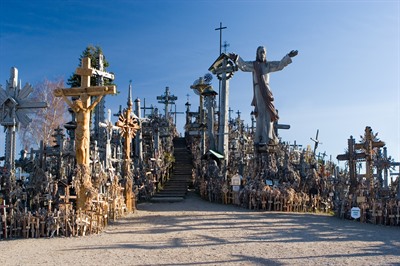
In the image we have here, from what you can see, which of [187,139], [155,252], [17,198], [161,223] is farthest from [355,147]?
→ [187,139]

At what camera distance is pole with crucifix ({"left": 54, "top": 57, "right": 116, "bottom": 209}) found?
12469 mm

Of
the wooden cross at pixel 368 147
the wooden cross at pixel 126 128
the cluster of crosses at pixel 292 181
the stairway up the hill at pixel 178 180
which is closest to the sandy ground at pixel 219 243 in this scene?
the cluster of crosses at pixel 292 181

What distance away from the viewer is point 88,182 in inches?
499

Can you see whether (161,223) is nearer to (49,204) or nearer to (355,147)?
(49,204)

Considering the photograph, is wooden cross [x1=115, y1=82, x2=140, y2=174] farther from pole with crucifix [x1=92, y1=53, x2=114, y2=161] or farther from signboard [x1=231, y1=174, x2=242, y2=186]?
signboard [x1=231, y1=174, x2=242, y2=186]

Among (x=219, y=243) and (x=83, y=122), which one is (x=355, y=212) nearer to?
(x=219, y=243)

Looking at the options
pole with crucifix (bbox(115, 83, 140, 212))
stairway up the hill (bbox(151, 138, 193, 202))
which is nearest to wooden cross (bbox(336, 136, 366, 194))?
stairway up the hill (bbox(151, 138, 193, 202))

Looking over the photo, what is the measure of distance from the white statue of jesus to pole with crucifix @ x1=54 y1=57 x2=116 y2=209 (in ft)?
30.4

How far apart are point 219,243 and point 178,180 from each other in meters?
13.1

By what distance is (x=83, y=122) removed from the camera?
12953mm

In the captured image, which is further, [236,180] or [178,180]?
[178,180]

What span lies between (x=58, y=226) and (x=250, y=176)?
32.2 ft

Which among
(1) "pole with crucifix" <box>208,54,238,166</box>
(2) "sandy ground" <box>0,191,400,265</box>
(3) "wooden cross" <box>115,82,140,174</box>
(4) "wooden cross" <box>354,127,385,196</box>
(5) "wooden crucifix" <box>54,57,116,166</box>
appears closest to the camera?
(2) "sandy ground" <box>0,191,400,265</box>

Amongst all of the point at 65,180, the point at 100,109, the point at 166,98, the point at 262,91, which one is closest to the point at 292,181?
the point at 262,91
